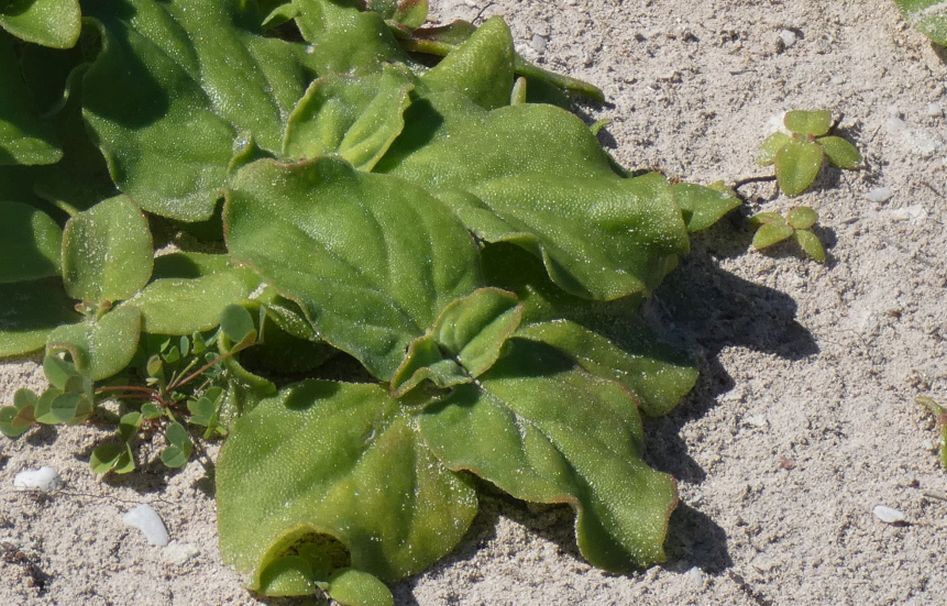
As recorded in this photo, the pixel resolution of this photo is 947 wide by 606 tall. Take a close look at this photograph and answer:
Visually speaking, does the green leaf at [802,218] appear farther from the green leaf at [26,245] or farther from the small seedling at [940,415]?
the green leaf at [26,245]

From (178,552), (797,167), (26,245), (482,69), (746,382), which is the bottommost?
(178,552)

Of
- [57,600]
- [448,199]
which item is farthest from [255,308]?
[57,600]

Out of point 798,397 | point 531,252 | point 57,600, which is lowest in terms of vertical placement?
point 57,600

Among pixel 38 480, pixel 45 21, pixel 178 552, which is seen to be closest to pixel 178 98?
pixel 45 21

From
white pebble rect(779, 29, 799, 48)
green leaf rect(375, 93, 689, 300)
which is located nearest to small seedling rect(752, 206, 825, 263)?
green leaf rect(375, 93, 689, 300)

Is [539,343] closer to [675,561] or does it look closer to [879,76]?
[675,561]

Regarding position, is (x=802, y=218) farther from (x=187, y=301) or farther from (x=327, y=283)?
(x=187, y=301)
